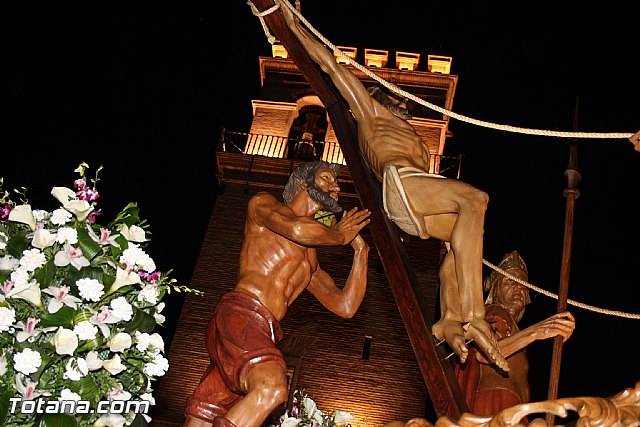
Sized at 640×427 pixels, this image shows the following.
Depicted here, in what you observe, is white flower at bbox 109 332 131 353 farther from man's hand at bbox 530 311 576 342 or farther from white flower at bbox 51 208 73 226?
man's hand at bbox 530 311 576 342

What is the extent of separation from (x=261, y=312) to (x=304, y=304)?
1505 cm

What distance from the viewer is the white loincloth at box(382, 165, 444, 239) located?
16.3 feet

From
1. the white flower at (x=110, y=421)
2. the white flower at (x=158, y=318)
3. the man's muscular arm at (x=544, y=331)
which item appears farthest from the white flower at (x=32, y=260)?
the man's muscular arm at (x=544, y=331)

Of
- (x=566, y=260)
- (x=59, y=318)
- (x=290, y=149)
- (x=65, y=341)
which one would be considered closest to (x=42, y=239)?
(x=59, y=318)

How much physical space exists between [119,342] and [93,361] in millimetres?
136

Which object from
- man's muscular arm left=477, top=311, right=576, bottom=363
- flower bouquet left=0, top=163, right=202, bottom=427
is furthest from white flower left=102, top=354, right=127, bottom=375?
man's muscular arm left=477, top=311, right=576, bottom=363

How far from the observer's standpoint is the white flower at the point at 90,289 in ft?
11.9

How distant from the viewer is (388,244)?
16.5ft

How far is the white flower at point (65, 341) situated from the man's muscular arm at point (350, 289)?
250 centimetres

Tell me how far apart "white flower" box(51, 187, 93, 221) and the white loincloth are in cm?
181

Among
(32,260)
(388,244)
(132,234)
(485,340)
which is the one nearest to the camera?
(32,260)

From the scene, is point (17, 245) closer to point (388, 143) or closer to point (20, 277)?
point (20, 277)

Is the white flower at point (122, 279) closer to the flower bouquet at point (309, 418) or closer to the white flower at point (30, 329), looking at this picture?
the white flower at point (30, 329)

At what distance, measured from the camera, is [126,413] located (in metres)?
3.74
